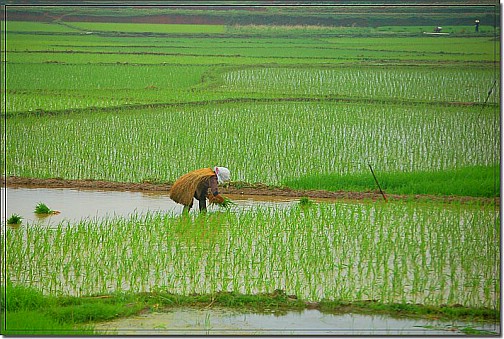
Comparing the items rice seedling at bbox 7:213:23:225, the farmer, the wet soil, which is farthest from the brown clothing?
rice seedling at bbox 7:213:23:225

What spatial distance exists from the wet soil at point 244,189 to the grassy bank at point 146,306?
102 inches

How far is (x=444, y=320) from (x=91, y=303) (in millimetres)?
1607

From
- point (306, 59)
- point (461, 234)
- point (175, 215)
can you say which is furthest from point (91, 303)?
point (306, 59)

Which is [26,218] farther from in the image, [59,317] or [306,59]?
[306,59]

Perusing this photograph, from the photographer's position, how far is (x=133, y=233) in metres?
5.51

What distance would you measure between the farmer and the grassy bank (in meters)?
1.78

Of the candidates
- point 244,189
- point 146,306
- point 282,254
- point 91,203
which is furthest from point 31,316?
point 244,189

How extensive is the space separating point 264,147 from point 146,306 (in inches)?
181

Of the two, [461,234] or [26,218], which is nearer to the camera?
[461,234]

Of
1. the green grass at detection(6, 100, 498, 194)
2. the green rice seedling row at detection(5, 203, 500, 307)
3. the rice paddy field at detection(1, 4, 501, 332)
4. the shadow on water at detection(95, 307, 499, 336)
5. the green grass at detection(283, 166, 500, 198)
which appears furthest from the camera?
the green grass at detection(6, 100, 498, 194)

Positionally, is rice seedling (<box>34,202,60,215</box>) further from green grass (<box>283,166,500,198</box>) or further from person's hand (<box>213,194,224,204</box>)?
green grass (<box>283,166,500,198</box>)

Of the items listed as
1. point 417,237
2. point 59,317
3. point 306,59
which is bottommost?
point 59,317

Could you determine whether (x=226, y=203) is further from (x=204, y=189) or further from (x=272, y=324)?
(x=272, y=324)

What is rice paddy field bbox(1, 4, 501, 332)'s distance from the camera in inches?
182
